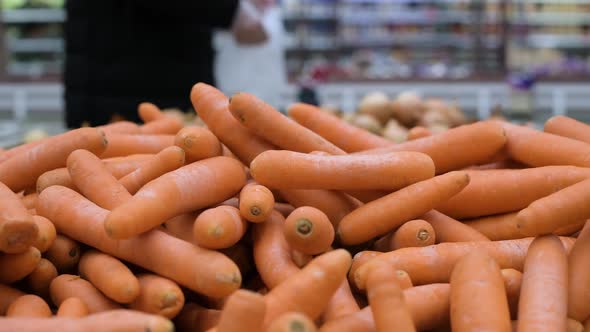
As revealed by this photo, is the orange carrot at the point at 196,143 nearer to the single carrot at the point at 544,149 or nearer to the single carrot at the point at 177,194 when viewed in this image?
the single carrot at the point at 177,194

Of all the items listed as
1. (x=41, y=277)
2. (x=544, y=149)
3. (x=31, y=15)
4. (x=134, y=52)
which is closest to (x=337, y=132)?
(x=544, y=149)

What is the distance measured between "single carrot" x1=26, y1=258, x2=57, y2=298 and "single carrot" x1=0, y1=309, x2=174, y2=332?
147 mm

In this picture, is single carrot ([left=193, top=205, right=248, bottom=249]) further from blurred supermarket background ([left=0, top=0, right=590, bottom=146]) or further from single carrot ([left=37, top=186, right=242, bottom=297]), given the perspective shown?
blurred supermarket background ([left=0, top=0, right=590, bottom=146])

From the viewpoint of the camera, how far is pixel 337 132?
1157mm

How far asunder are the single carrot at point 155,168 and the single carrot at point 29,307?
0.22m

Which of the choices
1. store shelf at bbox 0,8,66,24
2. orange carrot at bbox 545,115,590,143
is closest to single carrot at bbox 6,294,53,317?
orange carrot at bbox 545,115,590,143

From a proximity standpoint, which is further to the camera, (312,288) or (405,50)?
(405,50)

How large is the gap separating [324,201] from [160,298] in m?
0.28

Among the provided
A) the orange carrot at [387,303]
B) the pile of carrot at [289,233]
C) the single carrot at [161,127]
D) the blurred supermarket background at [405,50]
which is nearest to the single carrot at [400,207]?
the pile of carrot at [289,233]

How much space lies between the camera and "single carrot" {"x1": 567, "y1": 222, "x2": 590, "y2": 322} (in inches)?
29.8

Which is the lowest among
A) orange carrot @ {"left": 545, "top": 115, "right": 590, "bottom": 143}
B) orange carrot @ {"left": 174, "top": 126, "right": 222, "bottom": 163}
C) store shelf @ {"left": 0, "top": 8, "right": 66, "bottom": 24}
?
orange carrot @ {"left": 545, "top": 115, "right": 590, "bottom": 143}

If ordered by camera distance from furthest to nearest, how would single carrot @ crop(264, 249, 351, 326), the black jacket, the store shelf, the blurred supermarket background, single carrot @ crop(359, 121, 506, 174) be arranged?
the store shelf
the blurred supermarket background
the black jacket
single carrot @ crop(359, 121, 506, 174)
single carrot @ crop(264, 249, 351, 326)

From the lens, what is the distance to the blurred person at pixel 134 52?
2.61 m

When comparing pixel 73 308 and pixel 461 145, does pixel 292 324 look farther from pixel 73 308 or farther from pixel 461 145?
pixel 461 145
